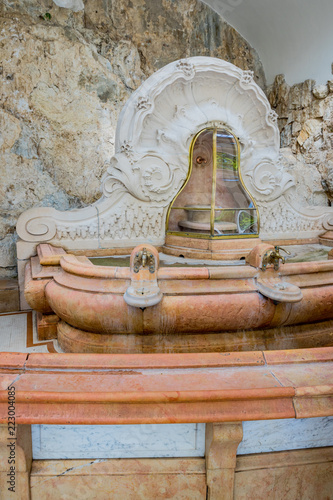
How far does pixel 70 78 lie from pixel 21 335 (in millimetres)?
4316

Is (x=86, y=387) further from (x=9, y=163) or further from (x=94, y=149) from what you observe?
(x=94, y=149)

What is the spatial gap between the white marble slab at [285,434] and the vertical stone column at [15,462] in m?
0.91

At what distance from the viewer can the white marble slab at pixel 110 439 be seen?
141 centimetres

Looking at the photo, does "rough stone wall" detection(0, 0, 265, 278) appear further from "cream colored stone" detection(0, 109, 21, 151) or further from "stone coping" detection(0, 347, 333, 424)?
"stone coping" detection(0, 347, 333, 424)

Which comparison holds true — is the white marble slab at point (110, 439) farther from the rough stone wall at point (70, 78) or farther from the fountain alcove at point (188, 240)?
the rough stone wall at point (70, 78)

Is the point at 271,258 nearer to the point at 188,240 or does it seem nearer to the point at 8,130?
the point at 188,240

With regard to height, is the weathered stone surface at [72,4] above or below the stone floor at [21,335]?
above

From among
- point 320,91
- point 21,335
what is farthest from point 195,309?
point 320,91

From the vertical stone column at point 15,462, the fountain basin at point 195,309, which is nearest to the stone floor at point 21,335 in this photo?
the fountain basin at point 195,309

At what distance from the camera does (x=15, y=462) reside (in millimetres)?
1349

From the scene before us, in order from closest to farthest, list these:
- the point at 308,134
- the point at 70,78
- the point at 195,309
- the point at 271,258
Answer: the point at 195,309
the point at 271,258
the point at 70,78
the point at 308,134

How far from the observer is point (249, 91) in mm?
4039

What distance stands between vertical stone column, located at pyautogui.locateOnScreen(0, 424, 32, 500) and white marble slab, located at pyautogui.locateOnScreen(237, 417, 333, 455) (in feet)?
2.98

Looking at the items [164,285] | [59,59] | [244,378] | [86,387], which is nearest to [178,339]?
[164,285]
